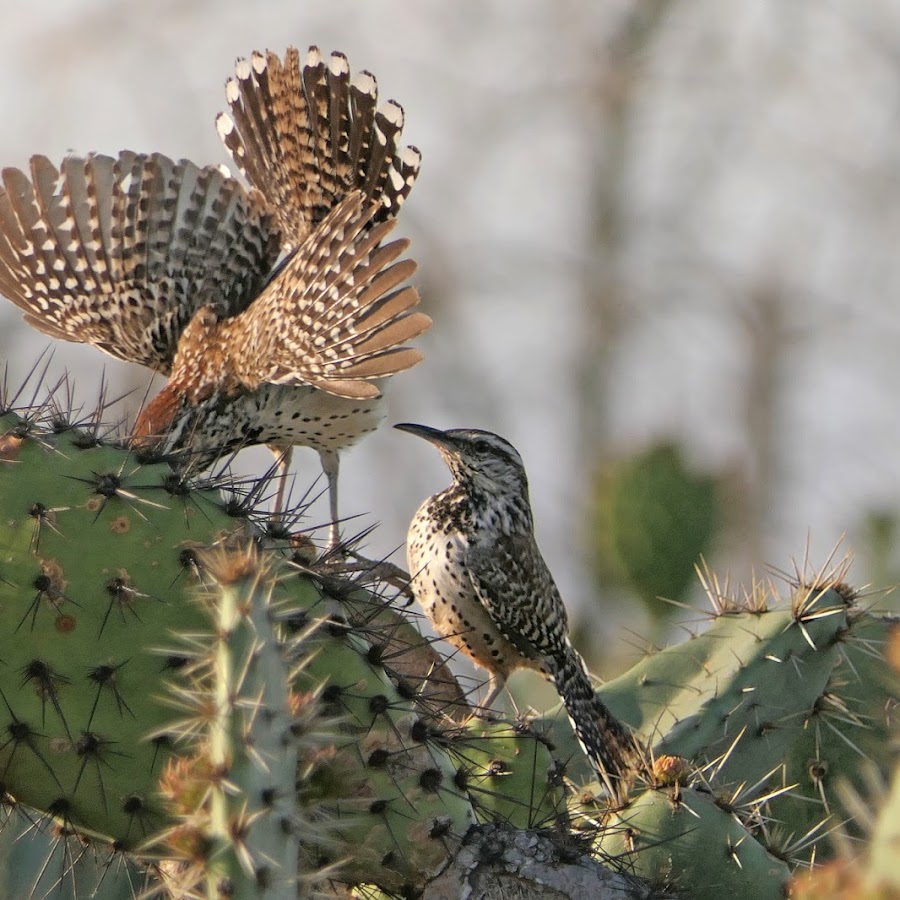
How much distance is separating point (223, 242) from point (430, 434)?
1.16 metres

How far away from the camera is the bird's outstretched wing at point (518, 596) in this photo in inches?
172

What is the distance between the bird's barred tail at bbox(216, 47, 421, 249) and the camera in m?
5.00

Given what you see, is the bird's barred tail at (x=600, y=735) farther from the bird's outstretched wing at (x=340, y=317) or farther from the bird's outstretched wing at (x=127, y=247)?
the bird's outstretched wing at (x=127, y=247)

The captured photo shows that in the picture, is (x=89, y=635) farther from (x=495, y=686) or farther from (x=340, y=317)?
(x=495, y=686)

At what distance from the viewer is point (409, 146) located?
493 cm

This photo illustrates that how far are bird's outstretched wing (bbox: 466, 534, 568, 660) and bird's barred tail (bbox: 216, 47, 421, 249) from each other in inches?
47.5

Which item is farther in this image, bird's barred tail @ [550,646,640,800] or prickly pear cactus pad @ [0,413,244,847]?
bird's barred tail @ [550,646,640,800]

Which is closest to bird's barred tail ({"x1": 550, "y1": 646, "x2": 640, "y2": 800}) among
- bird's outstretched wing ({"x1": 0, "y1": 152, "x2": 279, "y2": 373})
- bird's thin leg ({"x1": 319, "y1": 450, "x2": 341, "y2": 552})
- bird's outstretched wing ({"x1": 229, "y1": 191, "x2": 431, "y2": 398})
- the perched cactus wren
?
the perched cactus wren

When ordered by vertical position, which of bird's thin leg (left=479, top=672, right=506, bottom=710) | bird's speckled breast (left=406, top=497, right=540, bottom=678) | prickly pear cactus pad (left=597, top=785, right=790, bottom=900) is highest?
bird's speckled breast (left=406, top=497, right=540, bottom=678)

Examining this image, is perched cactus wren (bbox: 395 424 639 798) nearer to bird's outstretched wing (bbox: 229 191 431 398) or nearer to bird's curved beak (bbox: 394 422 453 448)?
bird's curved beak (bbox: 394 422 453 448)

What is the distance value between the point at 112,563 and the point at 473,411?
11473mm

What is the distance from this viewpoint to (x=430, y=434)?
4574 mm

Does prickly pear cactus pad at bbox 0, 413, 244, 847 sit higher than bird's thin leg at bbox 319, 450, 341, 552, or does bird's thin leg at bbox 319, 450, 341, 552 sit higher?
bird's thin leg at bbox 319, 450, 341, 552

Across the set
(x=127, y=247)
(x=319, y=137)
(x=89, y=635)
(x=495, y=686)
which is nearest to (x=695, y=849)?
(x=89, y=635)
